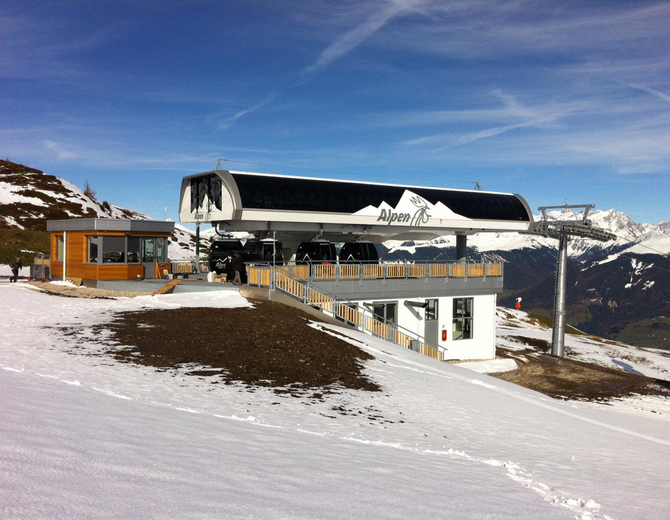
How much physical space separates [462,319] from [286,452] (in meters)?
26.6

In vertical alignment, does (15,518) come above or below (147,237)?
below

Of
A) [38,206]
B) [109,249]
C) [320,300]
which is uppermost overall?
[38,206]

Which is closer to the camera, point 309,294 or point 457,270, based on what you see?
point 309,294

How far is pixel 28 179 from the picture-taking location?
306ft

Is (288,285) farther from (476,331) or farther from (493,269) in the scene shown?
(493,269)

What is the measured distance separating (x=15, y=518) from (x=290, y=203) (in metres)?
23.9

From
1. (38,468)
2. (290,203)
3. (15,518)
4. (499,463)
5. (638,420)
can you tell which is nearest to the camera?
(15,518)

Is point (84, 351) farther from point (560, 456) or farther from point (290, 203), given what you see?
point (290, 203)

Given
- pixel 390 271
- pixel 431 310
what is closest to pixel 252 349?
pixel 390 271

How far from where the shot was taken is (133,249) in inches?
1161

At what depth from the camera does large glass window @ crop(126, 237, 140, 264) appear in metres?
29.3

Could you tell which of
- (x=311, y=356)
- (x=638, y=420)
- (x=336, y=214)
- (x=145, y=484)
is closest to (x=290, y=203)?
(x=336, y=214)

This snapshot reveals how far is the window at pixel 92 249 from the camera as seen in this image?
2859 centimetres

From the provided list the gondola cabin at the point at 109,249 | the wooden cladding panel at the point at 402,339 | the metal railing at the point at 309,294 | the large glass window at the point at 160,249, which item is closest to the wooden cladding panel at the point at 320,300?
the metal railing at the point at 309,294
